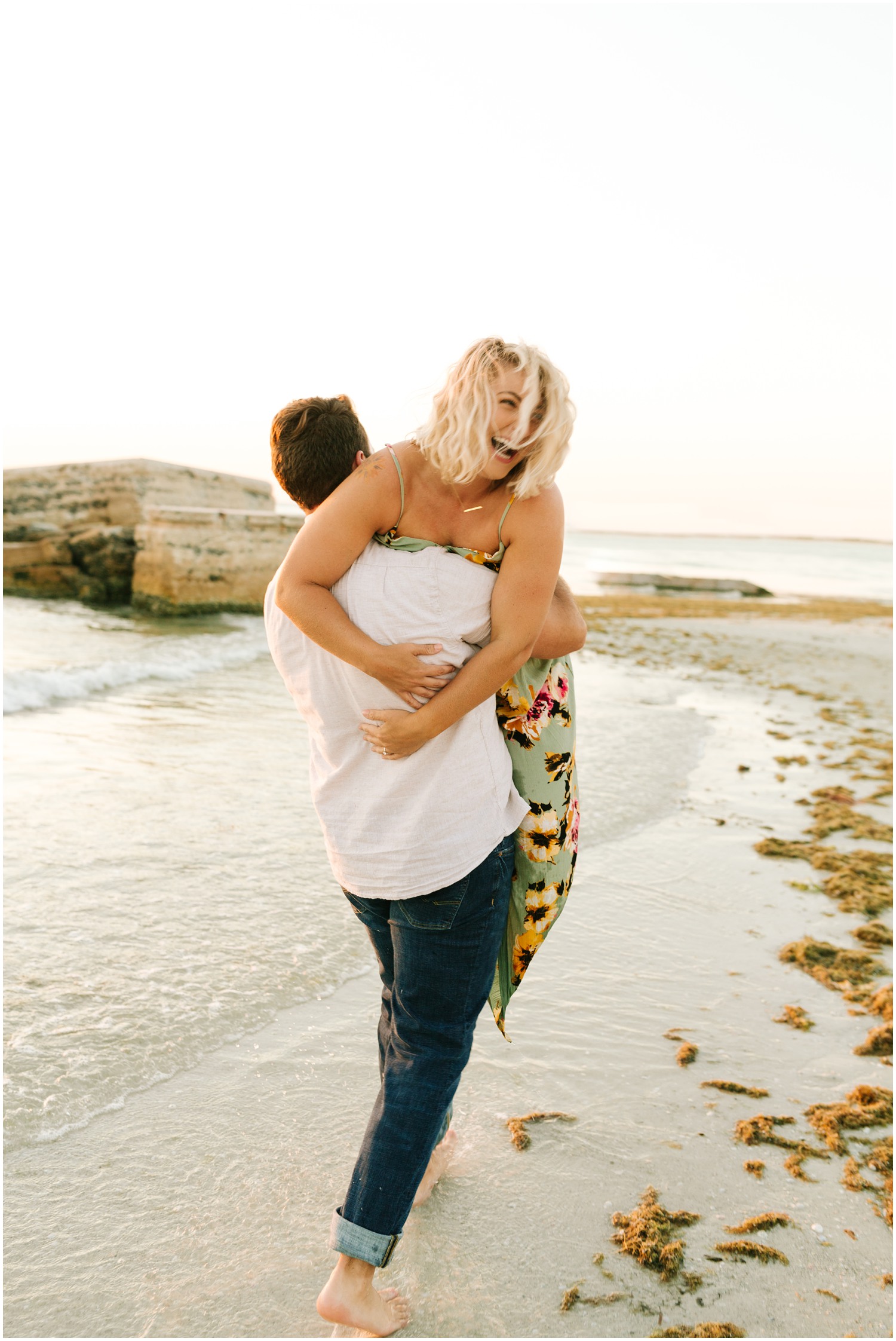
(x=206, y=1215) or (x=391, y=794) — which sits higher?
(x=391, y=794)

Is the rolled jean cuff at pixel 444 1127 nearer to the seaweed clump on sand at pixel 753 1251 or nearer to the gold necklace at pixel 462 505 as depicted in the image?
the seaweed clump on sand at pixel 753 1251

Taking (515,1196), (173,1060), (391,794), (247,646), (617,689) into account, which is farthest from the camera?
(247,646)

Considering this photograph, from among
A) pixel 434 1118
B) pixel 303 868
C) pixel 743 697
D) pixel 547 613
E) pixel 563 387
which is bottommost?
pixel 743 697

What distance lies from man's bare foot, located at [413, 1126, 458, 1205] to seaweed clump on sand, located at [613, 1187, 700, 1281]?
1.31ft

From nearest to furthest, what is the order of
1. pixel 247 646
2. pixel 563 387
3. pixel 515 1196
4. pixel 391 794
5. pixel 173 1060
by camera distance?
pixel 563 387 < pixel 391 794 < pixel 515 1196 < pixel 173 1060 < pixel 247 646

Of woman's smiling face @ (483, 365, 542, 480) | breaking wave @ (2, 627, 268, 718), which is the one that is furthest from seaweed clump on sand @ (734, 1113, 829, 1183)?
breaking wave @ (2, 627, 268, 718)

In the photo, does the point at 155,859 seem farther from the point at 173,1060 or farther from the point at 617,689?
the point at 617,689

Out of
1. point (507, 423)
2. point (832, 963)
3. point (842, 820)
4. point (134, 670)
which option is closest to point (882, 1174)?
point (832, 963)

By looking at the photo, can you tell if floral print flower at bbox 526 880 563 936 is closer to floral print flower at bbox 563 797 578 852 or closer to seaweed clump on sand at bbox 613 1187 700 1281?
floral print flower at bbox 563 797 578 852

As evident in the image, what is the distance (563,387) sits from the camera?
1.58 m

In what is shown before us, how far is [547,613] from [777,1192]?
4.88ft

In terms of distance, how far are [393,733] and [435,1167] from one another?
45.2 inches

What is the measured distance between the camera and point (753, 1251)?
195cm

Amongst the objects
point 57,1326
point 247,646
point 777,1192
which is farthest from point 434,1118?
point 247,646
